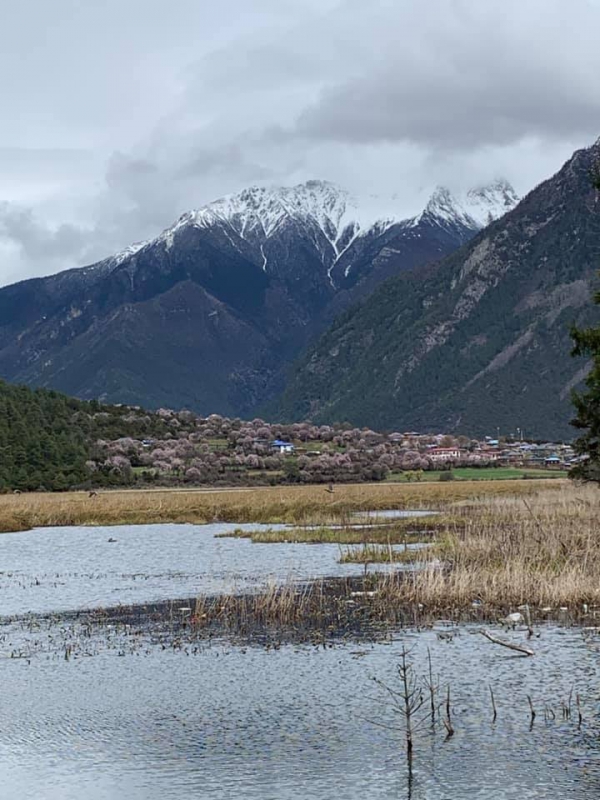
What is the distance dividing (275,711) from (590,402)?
40.9 meters

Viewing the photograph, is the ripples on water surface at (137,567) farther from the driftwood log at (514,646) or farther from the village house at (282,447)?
the village house at (282,447)

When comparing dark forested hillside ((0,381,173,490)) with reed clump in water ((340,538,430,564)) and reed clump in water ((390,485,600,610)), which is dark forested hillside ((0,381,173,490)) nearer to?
reed clump in water ((340,538,430,564))

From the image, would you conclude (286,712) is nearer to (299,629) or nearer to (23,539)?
(299,629)

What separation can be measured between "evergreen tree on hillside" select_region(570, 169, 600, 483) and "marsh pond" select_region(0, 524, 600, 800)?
68.0ft

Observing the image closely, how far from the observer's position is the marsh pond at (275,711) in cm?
2019

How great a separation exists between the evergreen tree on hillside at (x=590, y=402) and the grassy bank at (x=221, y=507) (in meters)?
12.9

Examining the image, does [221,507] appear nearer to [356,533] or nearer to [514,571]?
[356,533]

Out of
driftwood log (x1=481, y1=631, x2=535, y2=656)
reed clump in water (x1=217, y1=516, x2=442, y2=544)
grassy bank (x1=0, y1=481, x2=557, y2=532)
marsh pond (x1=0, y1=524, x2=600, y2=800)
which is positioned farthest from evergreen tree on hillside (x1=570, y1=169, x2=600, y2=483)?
driftwood log (x1=481, y1=631, x2=535, y2=656)

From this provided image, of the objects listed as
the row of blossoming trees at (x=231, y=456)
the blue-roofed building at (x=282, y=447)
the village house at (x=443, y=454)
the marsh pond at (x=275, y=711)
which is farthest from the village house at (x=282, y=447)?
the marsh pond at (x=275, y=711)

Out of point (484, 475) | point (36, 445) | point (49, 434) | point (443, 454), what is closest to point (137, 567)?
point (36, 445)

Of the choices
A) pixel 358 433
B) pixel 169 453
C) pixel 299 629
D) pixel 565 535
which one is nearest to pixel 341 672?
pixel 299 629

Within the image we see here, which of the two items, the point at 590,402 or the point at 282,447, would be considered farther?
the point at 282,447

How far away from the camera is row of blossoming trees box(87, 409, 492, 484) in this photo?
412 feet

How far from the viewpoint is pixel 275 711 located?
24688mm
